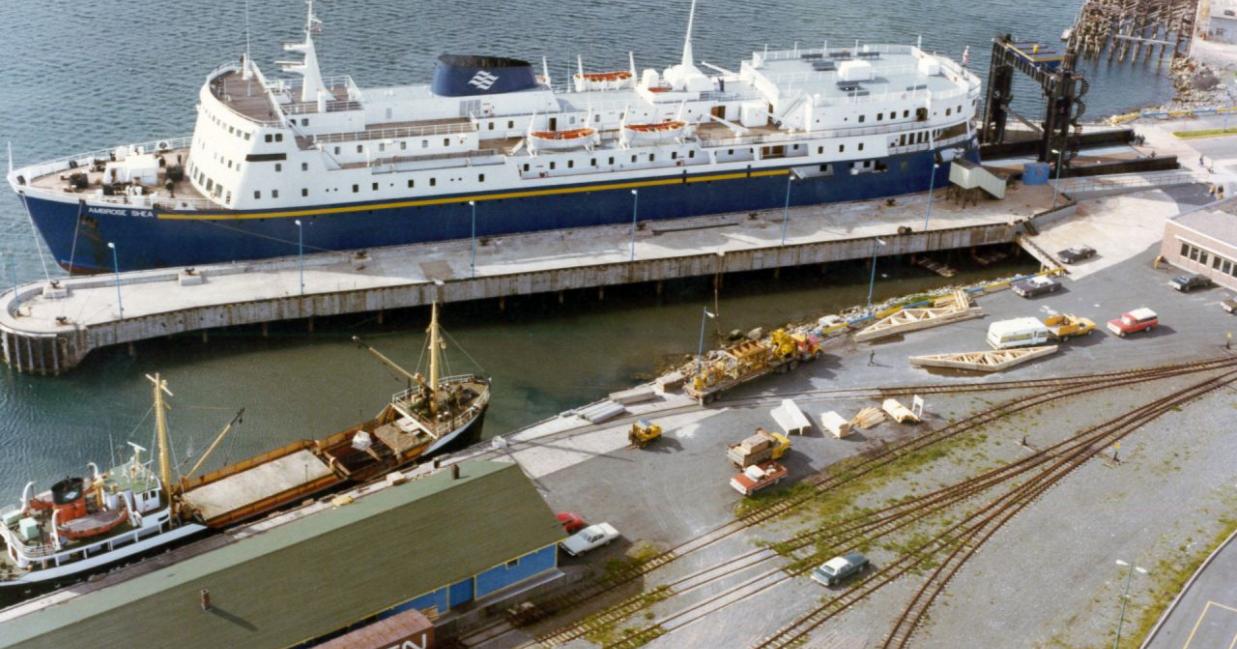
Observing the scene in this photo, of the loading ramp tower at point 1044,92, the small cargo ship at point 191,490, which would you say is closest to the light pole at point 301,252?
the small cargo ship at point 191,490

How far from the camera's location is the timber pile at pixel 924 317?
2475 inches

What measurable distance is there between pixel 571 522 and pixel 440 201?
27750 millimetres

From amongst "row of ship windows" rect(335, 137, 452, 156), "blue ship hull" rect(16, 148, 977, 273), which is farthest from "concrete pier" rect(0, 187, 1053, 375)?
"row of ship windows" rect(335, 137, 452, 156)

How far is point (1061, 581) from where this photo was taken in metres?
45.6

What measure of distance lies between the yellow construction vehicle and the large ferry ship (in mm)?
21958

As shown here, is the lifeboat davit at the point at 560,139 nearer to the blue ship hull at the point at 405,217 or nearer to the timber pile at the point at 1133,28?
the blue ship hull at the point at 405,217

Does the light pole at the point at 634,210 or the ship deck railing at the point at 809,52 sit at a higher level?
the ship deck railing at the point at 809,52

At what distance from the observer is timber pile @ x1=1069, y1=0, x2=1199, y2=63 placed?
11781cm

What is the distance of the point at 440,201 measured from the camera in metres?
69.5

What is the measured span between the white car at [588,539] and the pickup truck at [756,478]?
5786 mm

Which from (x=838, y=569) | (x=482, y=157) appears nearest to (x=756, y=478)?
(x=838, y=569)

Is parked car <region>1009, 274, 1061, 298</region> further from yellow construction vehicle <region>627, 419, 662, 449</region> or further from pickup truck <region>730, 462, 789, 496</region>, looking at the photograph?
yellow construction vehicle <region>627, 419, 662, 449</region>

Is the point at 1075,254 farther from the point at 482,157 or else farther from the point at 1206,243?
the point at 482,157

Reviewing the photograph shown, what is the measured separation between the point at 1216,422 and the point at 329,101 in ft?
156
